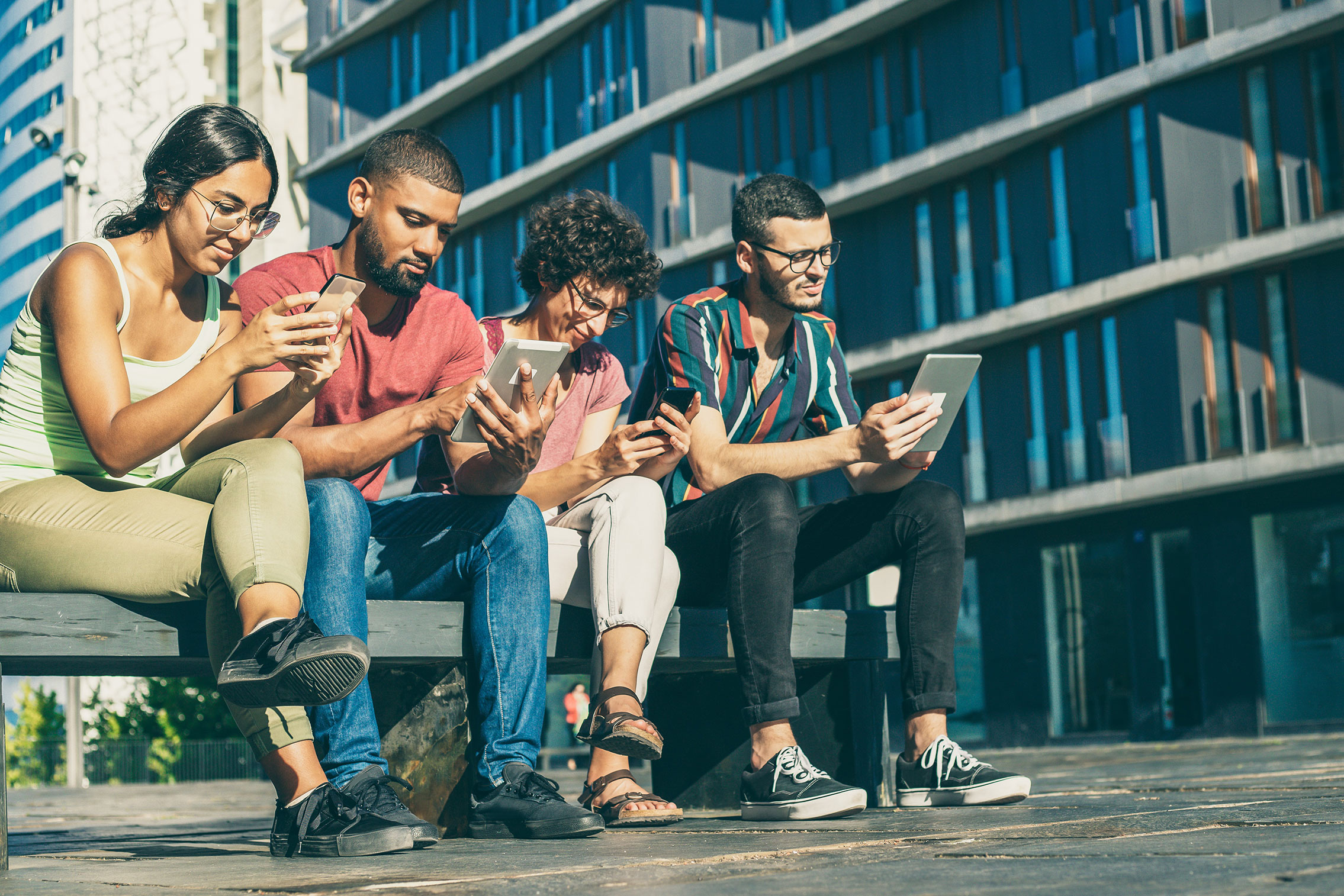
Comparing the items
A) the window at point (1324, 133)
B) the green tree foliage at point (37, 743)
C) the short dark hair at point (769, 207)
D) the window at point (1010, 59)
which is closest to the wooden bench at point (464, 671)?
the short dark hair at point (769, 207)

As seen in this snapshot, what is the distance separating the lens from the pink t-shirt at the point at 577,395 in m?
4.24

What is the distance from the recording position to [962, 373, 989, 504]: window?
73.6 feet

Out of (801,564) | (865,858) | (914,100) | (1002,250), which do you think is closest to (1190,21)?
(1002,250)

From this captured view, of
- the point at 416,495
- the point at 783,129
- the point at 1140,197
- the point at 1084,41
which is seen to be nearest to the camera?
the point at 416,495

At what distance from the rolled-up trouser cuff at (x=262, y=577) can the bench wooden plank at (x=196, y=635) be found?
1.26ft

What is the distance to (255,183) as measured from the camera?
340 centimetres

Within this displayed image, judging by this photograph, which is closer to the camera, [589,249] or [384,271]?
[384,271]

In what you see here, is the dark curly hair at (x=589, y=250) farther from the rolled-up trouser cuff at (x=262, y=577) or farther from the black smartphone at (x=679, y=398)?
the rolled-up trouser cuff at (x=262, y=577)

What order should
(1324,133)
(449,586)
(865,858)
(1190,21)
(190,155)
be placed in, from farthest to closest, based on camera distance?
(1190,21)
(1324,133)
(449,586)
(190,155)
(865,858)

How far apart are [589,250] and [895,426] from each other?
3.53 feet

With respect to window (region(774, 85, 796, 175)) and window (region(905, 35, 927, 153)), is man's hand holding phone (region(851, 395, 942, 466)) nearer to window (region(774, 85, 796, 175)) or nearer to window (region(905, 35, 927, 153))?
window (region(905, 35, 927, 153))

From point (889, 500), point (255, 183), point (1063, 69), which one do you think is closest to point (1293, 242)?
point (1063, 69)

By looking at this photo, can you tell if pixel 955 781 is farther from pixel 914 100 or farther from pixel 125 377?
pixel 914 100

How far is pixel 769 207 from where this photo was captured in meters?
4.38
